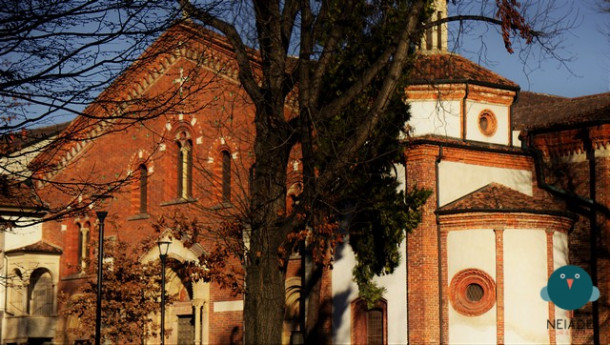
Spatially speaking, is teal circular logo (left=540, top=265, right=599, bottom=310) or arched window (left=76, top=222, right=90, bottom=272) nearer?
teal circular logo (left=540, top=265, right=599, bottom=310)

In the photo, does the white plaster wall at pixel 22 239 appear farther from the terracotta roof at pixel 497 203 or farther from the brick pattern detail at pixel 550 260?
the brick pattern detail at pixel 550 260

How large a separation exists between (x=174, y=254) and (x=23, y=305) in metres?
10.5

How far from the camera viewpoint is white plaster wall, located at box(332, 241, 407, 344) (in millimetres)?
27906

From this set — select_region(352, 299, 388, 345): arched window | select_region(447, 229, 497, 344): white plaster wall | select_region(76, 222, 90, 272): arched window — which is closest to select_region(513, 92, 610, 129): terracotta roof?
select_region(447, 229, 497, 344): white plaster wall

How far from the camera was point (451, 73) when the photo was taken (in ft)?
96.3

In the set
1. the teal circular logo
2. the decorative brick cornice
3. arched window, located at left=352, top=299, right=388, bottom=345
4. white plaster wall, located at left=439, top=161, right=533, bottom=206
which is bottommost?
arched window, located at left=352, top=299, right=388, bottom=345

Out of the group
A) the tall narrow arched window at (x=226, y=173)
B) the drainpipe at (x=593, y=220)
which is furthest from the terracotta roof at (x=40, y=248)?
the drainpipe at (x=593, y=220)

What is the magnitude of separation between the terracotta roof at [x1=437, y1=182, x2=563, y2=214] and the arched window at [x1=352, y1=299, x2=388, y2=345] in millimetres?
3553

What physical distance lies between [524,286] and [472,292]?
4.86 ft

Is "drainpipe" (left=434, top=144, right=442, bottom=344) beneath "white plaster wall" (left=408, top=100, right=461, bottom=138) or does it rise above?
beneath

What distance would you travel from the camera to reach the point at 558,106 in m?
33.8

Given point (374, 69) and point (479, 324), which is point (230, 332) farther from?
point (374, 69)

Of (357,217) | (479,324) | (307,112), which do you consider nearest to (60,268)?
(357,217)

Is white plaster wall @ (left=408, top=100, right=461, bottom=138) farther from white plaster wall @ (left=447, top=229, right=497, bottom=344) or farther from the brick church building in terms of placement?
white plaster wall @ (left=447, top=229, right=497, bottom=344)
